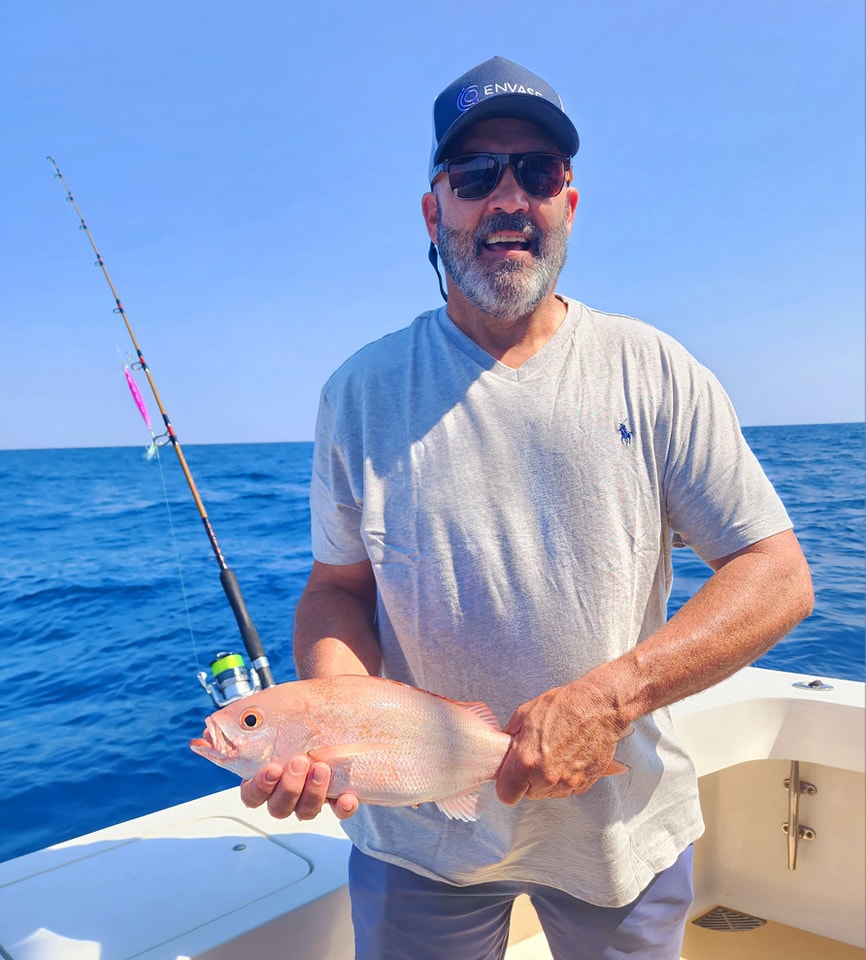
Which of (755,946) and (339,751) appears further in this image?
(755,946)

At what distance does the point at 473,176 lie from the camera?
1921mm

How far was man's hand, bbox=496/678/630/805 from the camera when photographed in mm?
1547

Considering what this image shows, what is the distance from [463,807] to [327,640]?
487 millimetres

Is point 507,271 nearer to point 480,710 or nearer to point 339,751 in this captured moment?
point 480,710

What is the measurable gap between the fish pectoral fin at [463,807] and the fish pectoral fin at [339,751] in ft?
0.64

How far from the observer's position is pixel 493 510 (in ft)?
5.82

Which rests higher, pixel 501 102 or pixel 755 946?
pixel 501 102

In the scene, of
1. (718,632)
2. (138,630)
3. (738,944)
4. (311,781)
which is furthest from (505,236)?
(138,630)

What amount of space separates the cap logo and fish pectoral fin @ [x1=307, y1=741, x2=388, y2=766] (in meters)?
1.41

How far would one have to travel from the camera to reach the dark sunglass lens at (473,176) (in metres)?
1.91

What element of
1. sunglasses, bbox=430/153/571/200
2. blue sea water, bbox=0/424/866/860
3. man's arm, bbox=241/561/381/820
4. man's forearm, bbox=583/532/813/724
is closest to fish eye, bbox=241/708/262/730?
man's arm, bbox=241/561/381/820

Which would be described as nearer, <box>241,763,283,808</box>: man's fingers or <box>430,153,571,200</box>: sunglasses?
<box>241,763,283,808</box>: man's fingers

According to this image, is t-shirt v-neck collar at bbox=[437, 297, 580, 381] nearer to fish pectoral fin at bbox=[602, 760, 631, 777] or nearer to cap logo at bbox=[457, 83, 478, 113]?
cap logo at bbox=[457, 83, 478, 113]

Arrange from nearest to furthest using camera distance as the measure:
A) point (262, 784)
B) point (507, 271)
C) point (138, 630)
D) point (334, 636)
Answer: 1. point (262, 784)
2. point (507, 271)
3. point (334, 636)
4. point (138, 630)
